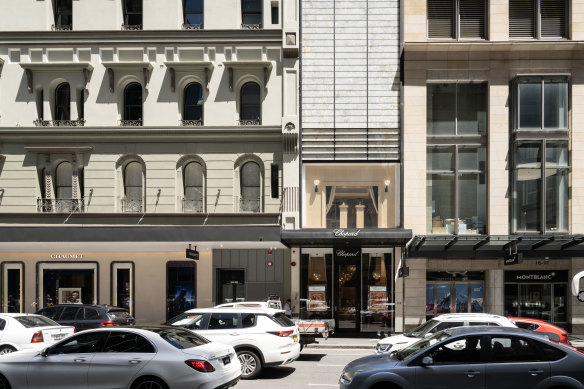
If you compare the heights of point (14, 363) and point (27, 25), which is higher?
point (27, 25)

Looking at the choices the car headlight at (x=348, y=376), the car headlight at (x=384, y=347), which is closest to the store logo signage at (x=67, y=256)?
the car headlight at (x=384, y=347)

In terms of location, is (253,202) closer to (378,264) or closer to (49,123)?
(378,264)

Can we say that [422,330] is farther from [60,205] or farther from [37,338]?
[60,205]

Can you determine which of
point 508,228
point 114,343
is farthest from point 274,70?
point 114,343

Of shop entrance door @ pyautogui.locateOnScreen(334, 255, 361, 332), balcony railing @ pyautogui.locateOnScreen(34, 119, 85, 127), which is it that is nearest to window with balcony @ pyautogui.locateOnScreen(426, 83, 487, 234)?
shop entrance door @ pyautogui.locateOnScreen(334, 255, 361, 332)

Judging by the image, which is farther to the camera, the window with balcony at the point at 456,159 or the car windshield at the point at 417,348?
the window with balcony at the point at 456,159

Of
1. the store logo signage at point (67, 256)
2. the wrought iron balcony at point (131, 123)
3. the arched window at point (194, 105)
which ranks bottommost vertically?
the store logo signage at point (67, 256)

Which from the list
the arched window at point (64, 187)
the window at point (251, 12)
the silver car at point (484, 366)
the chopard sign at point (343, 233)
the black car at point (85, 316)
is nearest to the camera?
the silver car at point (484, 366)

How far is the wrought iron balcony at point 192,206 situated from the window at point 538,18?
1484 centimetres

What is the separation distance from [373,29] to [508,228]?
9996 mm

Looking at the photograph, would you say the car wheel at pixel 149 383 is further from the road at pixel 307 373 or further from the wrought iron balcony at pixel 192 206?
the wrought iron balcony at pixel 192 206

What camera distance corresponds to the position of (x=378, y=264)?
26156mm

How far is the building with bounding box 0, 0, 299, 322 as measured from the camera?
26.7 metres

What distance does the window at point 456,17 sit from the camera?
26750mm
